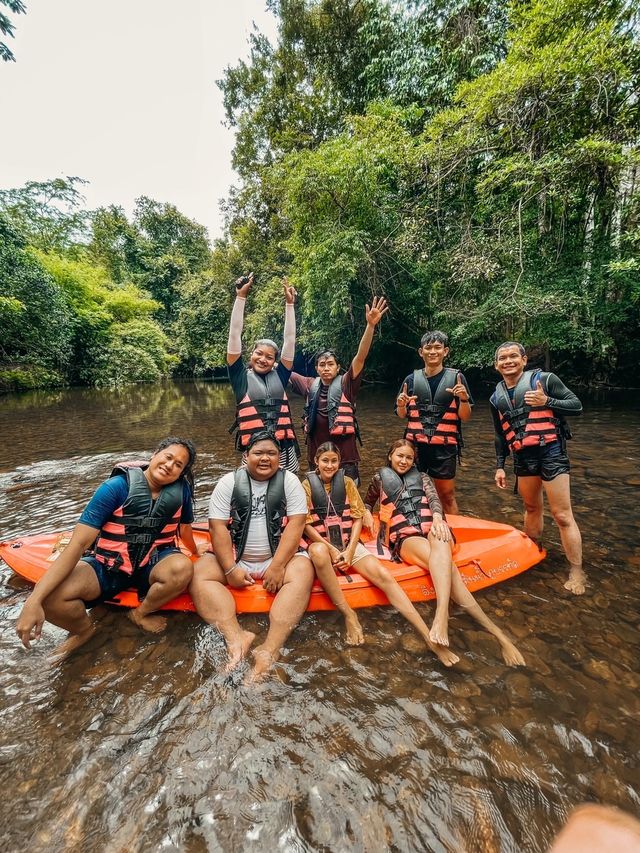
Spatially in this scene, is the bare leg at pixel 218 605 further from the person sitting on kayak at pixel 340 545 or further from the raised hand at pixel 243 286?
the raised hand at pixel 243 286

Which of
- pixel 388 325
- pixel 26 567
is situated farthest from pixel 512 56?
pixel 26 567

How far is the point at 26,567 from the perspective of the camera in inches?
114

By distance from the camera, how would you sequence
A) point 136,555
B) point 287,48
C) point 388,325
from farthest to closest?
point 388,325, point 287,48, point 136,555

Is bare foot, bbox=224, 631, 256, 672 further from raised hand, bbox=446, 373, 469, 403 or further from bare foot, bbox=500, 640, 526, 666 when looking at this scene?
raised hand, bbox=446, 373, 469, 403

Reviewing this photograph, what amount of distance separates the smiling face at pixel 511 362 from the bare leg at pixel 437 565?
4.83 ft

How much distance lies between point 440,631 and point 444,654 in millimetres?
116

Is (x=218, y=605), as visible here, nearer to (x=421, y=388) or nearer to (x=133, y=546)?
(x=133, y=546)

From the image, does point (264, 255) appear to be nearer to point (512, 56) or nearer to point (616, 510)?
point (512, 56)

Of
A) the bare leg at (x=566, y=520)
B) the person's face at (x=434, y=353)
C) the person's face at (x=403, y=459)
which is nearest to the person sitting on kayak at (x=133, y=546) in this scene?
the person's face at (x=403, y=459)

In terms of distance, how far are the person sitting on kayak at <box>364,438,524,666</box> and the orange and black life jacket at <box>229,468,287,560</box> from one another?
92 cm

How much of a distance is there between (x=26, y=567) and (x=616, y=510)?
18.2 feet

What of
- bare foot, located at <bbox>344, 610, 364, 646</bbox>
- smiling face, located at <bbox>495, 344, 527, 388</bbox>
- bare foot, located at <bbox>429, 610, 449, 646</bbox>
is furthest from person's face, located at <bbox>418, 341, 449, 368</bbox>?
bare foot, located at <bbox>344, 610, 364, 646</bbox>

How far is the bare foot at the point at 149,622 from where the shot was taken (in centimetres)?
244

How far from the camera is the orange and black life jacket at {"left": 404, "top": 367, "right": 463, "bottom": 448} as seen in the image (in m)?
3.44
